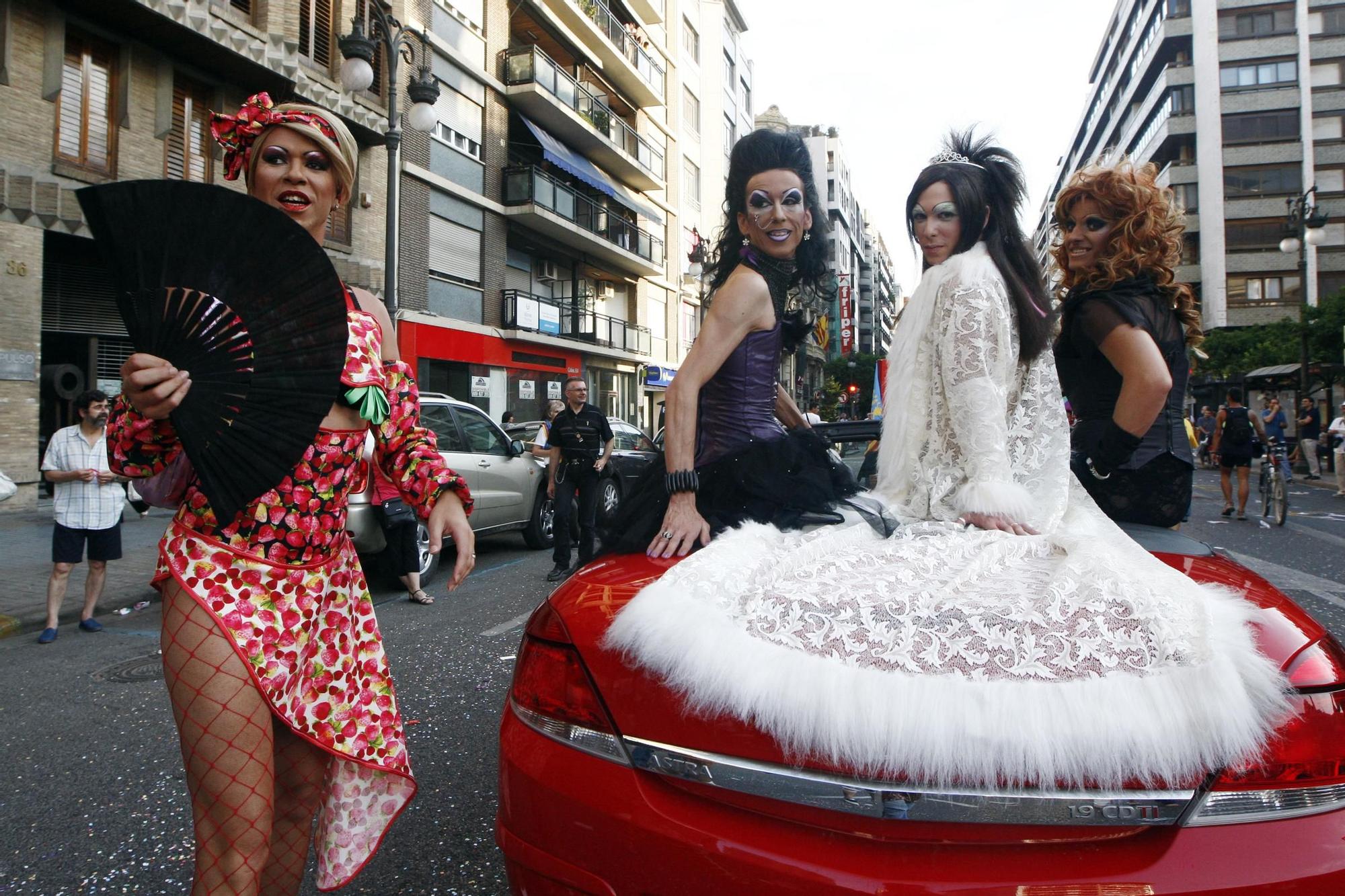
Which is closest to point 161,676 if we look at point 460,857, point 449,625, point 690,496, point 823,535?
point 449,625

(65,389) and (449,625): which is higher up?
(65,389)

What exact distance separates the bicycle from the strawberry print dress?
38.5 ft

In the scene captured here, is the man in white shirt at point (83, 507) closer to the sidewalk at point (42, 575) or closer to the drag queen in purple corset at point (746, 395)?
the sidewalk at point (42, 575)

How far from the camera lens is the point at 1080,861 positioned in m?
1.14

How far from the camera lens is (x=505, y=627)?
5.40 meters

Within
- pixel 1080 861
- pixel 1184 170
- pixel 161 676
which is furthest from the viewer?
pixel 1184 170

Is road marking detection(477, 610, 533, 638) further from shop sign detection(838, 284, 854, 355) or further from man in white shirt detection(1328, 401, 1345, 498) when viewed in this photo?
shop sign detection(838, 284, 854, 355)

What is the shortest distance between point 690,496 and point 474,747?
2.05 m

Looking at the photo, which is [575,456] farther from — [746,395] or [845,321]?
[845,321]

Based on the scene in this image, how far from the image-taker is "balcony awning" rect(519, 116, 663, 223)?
77.5 ft

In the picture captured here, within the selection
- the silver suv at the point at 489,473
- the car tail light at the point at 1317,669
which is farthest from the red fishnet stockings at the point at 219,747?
the silver suv at the point at 489,473

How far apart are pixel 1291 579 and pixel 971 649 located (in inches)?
279

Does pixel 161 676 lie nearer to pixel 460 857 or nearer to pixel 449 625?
pixel 449 625

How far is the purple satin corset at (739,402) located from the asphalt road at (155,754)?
141 cm
